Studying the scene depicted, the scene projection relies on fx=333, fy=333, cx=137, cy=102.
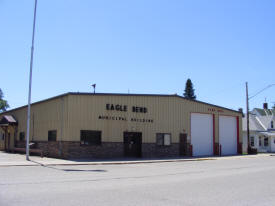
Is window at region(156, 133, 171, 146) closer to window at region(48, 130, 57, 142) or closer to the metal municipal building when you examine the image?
the metal municipal building

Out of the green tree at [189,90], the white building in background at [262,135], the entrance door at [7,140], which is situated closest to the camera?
the entrance door at [7,140]

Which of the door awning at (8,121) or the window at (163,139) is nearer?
the window at (163,139)

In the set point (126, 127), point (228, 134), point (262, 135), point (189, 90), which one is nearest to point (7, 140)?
point (126, 127)

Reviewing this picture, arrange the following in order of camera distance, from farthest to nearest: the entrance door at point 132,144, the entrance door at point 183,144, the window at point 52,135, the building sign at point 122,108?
the entrance door at point 183,144 → the entrance door at point 132,144 → the window at point 52,135 → the building sign at point 122,108

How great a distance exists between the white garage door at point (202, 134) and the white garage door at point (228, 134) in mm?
1720

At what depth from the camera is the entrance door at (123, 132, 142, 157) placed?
28.3 meters

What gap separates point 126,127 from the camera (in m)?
28.0

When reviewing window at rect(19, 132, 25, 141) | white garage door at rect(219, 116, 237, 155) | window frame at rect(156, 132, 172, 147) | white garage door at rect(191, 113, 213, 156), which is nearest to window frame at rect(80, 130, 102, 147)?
window frame at rect(156, 132, 172, 147)

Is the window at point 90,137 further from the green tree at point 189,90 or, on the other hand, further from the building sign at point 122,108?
the green tree at point 189,90

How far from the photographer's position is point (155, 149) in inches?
1152

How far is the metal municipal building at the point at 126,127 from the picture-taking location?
26016 mm

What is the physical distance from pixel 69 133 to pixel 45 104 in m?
5.88

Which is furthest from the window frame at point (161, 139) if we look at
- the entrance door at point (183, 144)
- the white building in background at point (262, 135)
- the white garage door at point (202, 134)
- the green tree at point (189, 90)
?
the green tree at point (189, 90)

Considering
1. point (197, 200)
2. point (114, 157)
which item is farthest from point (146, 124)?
point (197, 200)
